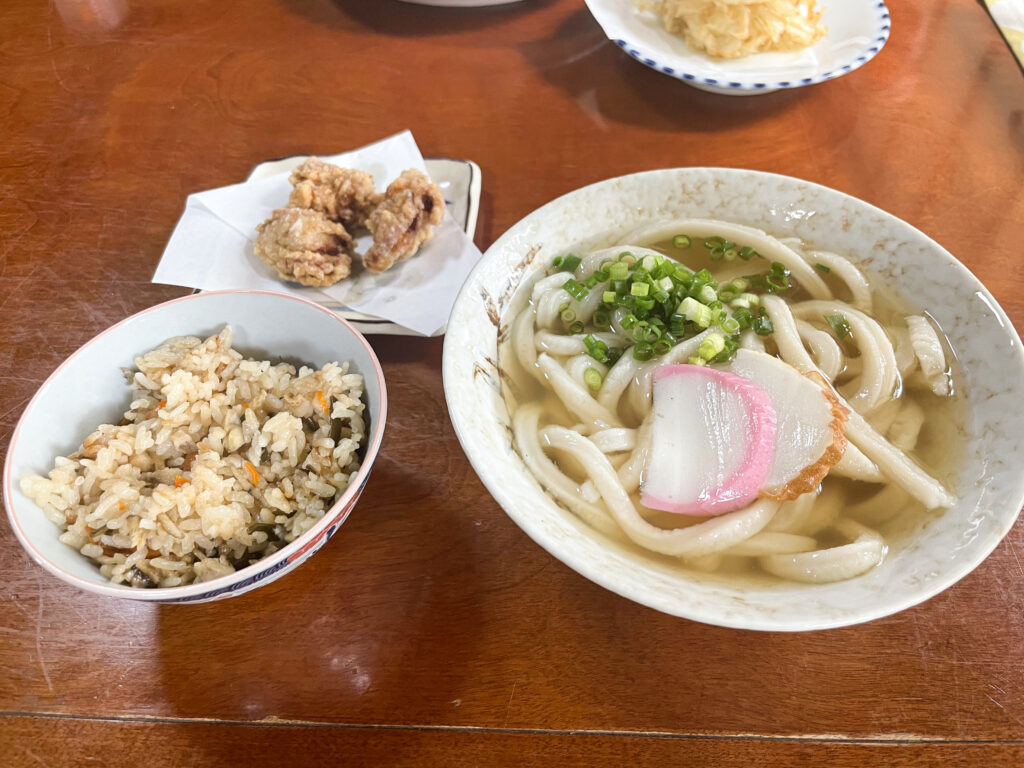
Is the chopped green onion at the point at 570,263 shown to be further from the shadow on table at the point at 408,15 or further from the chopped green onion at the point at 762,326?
the shadow on table at the point at 408,15

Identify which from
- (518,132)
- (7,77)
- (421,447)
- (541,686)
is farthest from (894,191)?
(7,77)

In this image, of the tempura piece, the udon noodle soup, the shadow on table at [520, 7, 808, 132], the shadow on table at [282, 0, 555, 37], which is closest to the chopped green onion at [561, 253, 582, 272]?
the udon noodle soup

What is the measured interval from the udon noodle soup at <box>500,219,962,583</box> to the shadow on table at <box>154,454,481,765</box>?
10.9 inches

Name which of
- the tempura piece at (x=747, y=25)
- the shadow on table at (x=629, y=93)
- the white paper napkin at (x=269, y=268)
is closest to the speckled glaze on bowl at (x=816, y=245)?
the white paper napkin at (x=269, y=268)

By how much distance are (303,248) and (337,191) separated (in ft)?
0.81

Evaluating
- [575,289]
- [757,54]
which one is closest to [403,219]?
[575,289]

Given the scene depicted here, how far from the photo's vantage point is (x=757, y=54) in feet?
7.40

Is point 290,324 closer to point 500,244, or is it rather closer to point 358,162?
point 500,244

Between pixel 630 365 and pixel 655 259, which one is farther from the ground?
pixel 655 259

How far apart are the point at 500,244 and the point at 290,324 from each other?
0.47 metres

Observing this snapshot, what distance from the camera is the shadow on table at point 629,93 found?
2199 millimetres

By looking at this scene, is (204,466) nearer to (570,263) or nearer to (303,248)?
(303,248)

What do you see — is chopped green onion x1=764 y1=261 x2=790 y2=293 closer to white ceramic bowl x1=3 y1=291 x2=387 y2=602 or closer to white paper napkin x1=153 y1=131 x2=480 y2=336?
white paper napkin x1=153 y1=131 x2=480 y2=336

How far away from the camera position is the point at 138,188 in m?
2.02
